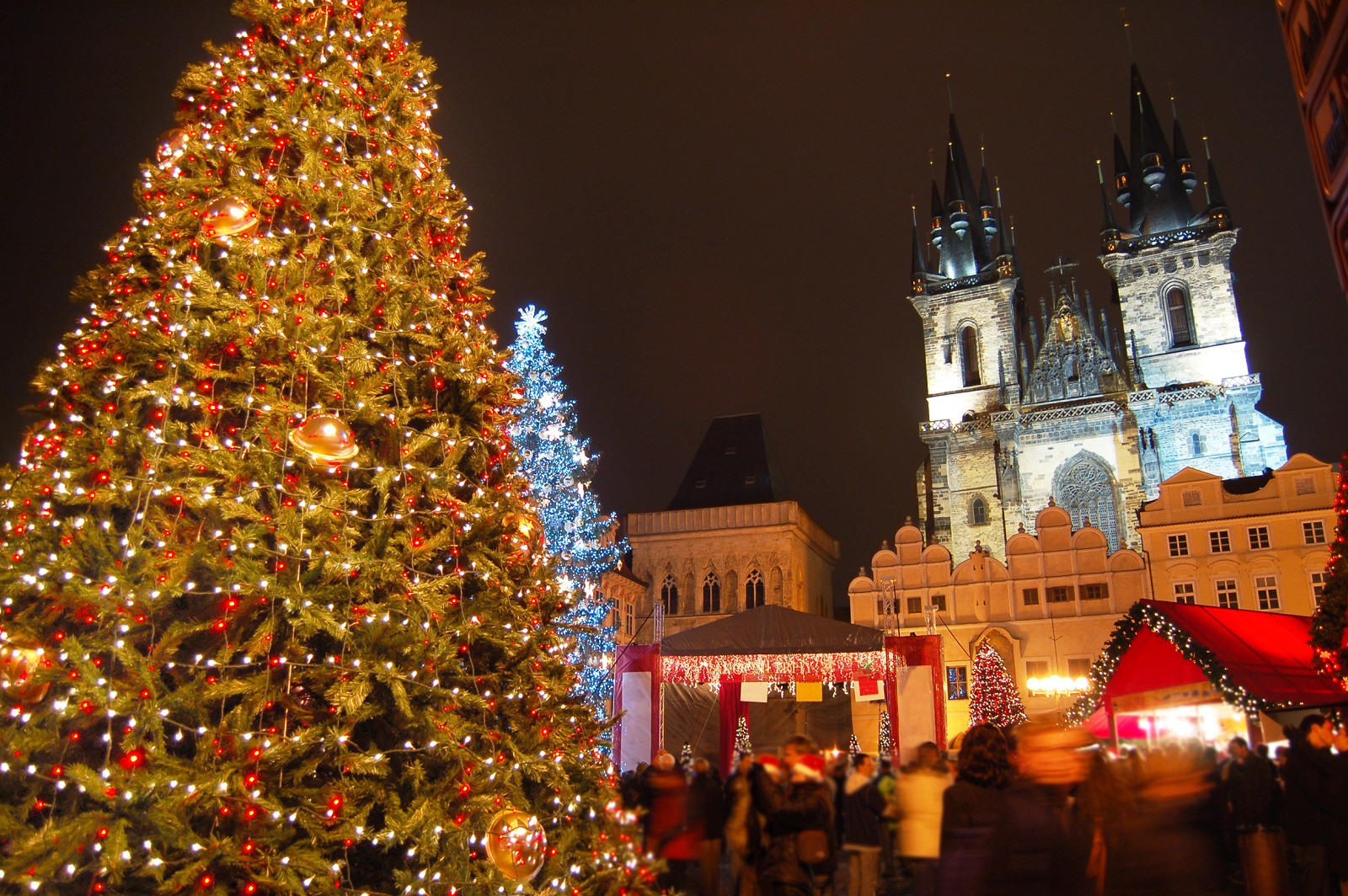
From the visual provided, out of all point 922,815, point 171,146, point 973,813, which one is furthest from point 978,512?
point 171,146

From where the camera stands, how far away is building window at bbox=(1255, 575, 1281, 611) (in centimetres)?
2486

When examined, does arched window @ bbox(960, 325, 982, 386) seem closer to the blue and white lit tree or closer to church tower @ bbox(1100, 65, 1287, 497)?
church tower @ bbox(1100, 65, 1287, 497)

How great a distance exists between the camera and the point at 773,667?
1495cm

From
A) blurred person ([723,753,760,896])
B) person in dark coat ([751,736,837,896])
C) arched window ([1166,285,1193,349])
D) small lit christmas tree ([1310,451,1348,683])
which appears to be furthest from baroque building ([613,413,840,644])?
person in dark coat ([751,736,837,896])

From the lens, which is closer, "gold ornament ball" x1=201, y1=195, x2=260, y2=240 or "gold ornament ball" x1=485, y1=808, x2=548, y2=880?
"gold ornament ball" x1=485, y1=808, x2=548, y2=880

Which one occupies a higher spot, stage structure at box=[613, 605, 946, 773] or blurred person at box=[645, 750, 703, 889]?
stage structure at box=[613, 605, 946, 773]

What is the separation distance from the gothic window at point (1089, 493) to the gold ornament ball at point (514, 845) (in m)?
33.7

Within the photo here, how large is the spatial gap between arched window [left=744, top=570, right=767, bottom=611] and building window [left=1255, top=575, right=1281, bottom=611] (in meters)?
16.1

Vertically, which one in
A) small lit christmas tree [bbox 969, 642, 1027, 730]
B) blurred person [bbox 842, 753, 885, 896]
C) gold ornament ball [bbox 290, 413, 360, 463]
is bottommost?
blurred person [bbox 842, 753, 885, 896]

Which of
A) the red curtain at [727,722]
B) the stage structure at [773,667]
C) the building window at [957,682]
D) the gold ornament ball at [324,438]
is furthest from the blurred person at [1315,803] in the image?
the building window at [957,682]

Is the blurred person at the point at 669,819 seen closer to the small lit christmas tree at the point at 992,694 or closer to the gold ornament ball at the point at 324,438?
the gold ornament ball at the point at 324,438

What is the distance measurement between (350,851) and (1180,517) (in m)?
27.8

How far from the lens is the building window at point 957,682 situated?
84.7 ft

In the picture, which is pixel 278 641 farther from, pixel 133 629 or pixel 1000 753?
pixel 1000 753
